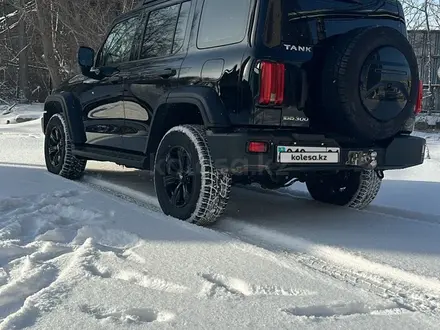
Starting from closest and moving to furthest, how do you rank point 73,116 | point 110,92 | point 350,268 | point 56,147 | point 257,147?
point 350,268
point 257,147
point 110,92
point 73,116
point 56,147

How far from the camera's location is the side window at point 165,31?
445 centimetres

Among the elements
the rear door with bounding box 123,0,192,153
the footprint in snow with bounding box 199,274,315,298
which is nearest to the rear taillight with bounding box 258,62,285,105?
the rear door with bounding box 123,0,192,153

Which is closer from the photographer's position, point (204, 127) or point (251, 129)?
point (251, 129)

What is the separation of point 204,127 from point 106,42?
99.5 inches

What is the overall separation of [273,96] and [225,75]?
0.40 meters

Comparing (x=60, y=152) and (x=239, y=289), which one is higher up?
(x=60, y=152)

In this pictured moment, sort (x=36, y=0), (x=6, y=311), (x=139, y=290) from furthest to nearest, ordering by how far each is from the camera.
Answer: (x=36, y=0)
(x=139, y=290)
(x=6, y=311)

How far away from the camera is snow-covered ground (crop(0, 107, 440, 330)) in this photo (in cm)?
229

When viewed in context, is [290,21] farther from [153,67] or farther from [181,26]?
[153,67]

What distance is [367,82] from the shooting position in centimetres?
359

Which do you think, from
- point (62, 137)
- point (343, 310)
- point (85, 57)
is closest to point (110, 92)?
point (85, 57)

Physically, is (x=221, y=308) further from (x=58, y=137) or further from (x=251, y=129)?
(x=58, y=137)

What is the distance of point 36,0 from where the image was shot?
1577 cm

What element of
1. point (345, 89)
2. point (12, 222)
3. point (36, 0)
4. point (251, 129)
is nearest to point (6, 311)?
point (12, 222)
